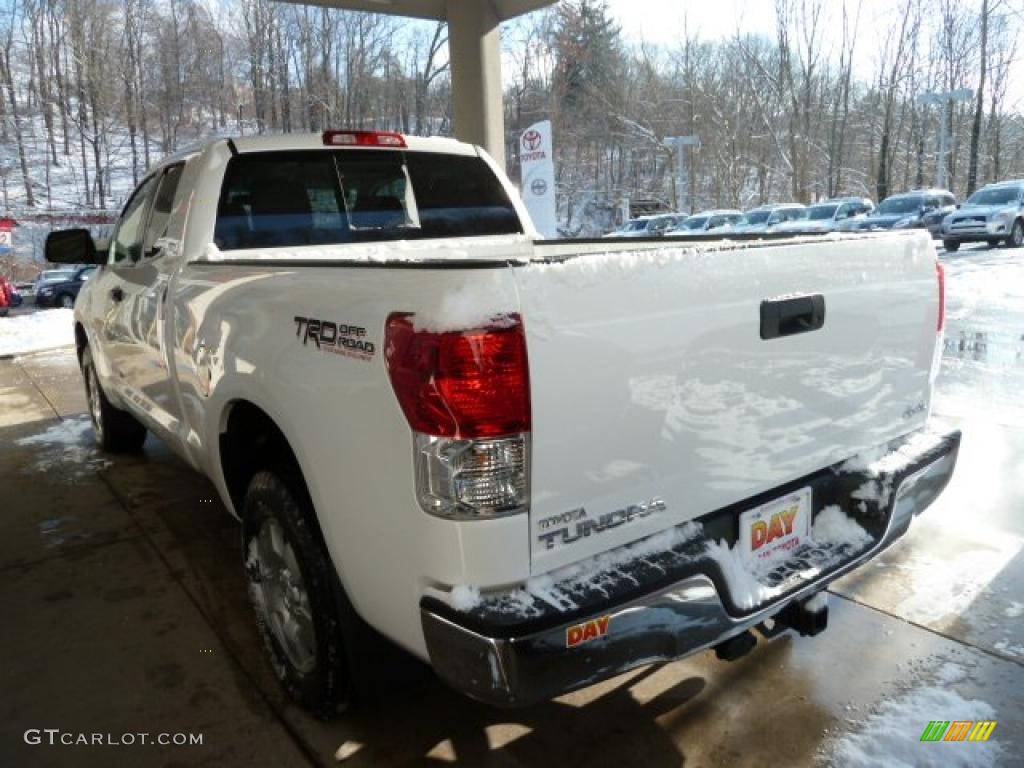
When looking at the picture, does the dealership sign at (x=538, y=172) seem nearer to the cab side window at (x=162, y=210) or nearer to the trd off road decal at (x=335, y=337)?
the cab side window at (x=162, y=210)

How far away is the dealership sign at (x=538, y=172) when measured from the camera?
11391 millimetres

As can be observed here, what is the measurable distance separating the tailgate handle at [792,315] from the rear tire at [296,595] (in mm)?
1422

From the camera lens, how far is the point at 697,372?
6.42 ft

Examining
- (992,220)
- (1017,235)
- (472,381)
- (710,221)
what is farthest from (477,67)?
(710,221)

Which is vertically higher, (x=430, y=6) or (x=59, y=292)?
(x=430, y=6)

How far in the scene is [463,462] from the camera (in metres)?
1.67

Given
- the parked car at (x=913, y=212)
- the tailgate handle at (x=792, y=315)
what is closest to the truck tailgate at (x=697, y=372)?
the tailgate handle at (x=792, y=315)

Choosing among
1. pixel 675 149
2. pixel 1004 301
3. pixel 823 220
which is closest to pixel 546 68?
pixel 675 149

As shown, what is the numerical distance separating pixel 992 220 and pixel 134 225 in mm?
22607

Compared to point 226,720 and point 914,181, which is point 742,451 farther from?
point 914,181

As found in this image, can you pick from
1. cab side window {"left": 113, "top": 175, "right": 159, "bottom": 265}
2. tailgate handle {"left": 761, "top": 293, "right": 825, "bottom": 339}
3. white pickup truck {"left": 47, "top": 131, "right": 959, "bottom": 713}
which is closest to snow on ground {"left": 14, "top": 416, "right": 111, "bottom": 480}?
cab side window {"left": 113, "top": 175, "right": 159, "bottom": 265}

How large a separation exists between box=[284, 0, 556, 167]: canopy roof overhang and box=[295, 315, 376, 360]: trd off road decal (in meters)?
8.15

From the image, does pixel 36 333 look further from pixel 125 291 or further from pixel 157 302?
pixel 157 302

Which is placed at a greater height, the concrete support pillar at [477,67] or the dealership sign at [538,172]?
the concrete support pillar at [477,67]
